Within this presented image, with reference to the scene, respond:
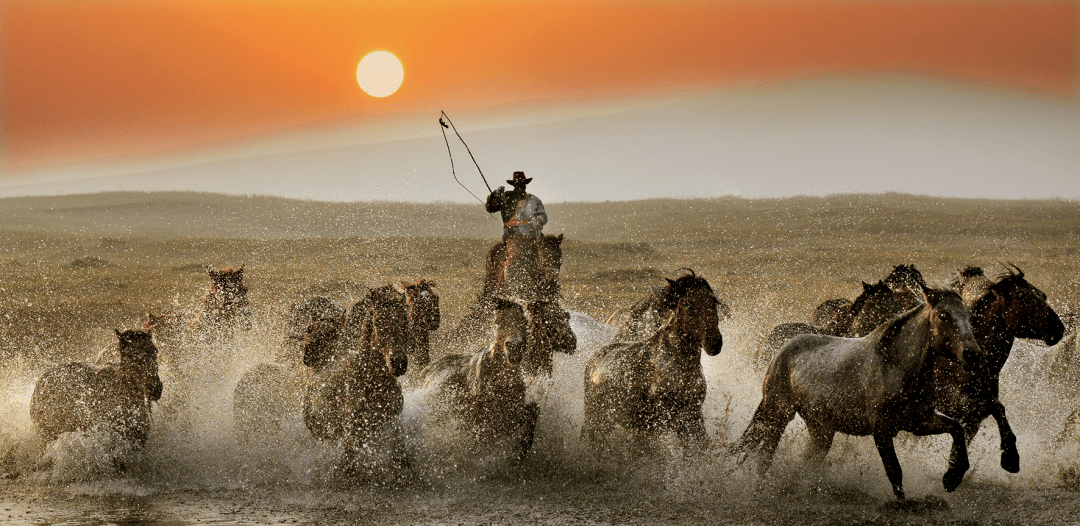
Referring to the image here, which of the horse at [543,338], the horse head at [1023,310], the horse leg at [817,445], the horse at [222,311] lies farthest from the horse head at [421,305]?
the horse head at [1023,310]

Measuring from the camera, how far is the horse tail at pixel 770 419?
25.1 ft

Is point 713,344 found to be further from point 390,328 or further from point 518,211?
point 518,211

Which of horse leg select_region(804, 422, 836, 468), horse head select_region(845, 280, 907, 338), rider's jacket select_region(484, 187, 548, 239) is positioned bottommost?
horse leg select_region(804, 422, 836, 468)

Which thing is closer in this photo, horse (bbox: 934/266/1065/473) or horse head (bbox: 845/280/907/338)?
horse (bbox: 934/266/1065/473)

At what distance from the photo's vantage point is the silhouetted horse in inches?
413

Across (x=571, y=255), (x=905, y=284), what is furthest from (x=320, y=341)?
(x=571, y=255)

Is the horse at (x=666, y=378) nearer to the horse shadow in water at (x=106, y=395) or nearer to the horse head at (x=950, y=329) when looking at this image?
the horse head at (x=950, y=329)

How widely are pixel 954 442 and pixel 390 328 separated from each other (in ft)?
12.5

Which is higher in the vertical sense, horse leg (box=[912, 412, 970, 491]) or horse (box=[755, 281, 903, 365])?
horse (box=[755, 281, 903, 365])

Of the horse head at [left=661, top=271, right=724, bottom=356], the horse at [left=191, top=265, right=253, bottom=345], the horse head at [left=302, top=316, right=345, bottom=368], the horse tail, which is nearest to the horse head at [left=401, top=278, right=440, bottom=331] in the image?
the horse head at [left=302, top=316, right=345, bottom=368]

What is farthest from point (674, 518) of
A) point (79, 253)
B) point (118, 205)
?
point (118, 205)

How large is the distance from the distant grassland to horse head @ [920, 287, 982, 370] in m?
5.08

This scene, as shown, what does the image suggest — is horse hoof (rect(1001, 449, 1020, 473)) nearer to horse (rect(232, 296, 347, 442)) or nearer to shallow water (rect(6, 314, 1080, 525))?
shallow water (rect(6, 314, 1080, 525))

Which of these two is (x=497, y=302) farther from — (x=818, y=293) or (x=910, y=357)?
(x=818, y=293)
